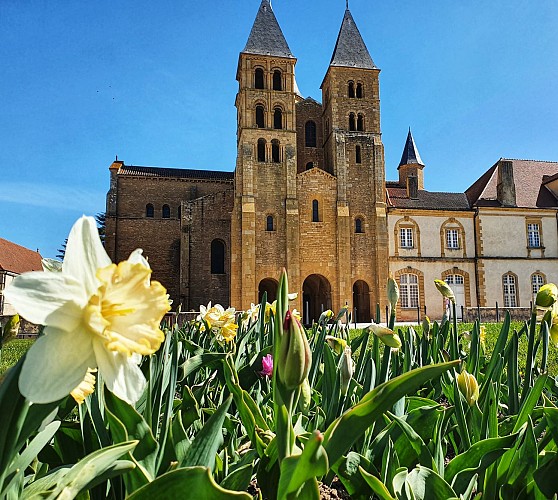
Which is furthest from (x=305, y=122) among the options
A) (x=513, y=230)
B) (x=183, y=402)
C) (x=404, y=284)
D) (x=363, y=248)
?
(x=183, y=402)

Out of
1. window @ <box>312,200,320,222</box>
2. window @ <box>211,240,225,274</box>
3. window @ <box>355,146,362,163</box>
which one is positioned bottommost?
window @ <box>211,240,225,274</box>

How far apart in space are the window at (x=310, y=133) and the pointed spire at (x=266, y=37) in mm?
5109

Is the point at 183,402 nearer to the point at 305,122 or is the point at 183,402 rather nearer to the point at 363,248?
the point at 363,248

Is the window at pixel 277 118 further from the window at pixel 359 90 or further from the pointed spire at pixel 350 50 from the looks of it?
the window at pixel 359 90

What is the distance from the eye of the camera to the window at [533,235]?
29.7 metres

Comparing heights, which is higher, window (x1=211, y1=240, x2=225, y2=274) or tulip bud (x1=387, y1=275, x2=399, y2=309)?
window (x1=211, y1=240, x2=225, y2=274)

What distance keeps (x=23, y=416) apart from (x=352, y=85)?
3170 centimetres

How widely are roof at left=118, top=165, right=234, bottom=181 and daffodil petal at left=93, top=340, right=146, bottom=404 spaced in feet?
118

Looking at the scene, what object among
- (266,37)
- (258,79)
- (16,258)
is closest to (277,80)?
(258,79)

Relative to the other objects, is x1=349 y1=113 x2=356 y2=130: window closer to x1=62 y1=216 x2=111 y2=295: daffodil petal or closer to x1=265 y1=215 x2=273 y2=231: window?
x1=265 y1=215 x2=273 y2=231: window

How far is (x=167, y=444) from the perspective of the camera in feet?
3.89

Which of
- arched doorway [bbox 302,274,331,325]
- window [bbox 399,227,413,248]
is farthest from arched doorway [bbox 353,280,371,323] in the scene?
window [bbox 399,227,413,248]

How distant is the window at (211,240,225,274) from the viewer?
30.3 meters

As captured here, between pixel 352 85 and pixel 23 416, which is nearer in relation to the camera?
pixel 23 416
